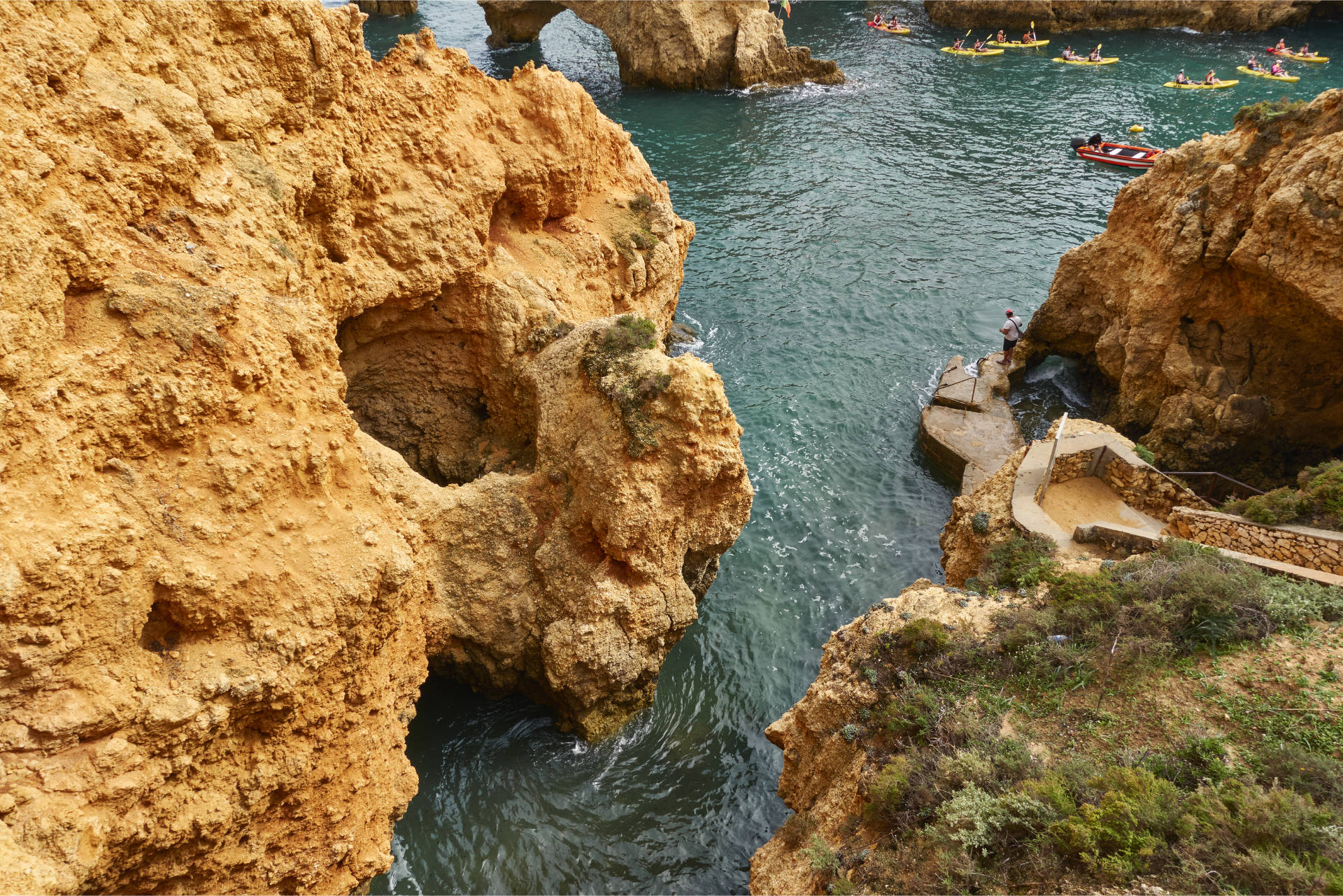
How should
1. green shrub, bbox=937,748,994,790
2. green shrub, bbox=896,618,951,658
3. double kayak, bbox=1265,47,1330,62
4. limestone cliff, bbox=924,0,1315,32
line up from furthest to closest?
limestone cliff, bbox=924,0,1315,32 → double kayak, bbox=1265,47,1330,62 → green shrub, bbox=896,618,951,658 → green shrub, bbox=937,748,994,790

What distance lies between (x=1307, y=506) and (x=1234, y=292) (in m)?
7.55

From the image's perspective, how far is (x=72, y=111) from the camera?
872 cm

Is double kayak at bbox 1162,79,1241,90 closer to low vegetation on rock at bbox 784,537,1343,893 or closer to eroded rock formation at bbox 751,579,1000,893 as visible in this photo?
low vegetation on rock at bbox 784,537,1343,893

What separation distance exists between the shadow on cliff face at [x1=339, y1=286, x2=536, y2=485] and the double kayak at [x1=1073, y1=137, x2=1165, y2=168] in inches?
1328

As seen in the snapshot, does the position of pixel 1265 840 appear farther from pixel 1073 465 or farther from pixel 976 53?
pixel 976 53

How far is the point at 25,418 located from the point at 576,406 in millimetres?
7855

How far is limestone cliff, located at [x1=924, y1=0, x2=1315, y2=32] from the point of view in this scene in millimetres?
54000

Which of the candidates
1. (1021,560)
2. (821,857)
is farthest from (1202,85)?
(821,857)

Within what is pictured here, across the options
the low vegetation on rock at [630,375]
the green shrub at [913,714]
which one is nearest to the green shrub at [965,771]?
the green shrub at [913,714]

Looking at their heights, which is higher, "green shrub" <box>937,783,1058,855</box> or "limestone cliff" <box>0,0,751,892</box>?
"limestone cliff" <box>0,0,751,892</box>

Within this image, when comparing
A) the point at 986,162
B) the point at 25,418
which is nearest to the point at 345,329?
the point at 25,418

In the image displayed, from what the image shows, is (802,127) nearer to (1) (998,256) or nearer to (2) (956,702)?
(1) (998,256)

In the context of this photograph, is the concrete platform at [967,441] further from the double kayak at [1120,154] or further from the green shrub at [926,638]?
the double kayak at [1120,154]

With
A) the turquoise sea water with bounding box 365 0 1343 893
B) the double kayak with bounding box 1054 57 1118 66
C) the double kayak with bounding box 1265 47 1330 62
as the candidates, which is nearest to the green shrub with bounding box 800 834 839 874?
the turquoise sea water with bounding box 365 0 1343 893
